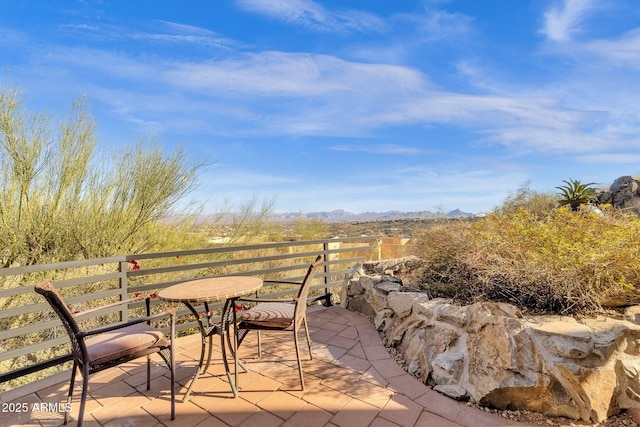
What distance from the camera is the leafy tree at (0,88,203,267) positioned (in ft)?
10.9

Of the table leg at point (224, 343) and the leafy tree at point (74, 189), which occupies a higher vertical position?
the leafy tree at point (74, 189)

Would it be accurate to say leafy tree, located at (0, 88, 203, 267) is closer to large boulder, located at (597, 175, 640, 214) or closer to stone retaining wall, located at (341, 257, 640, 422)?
stone retaining wall, located at (341, 257, 640, 422)

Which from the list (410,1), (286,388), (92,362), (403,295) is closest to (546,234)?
(403,295)

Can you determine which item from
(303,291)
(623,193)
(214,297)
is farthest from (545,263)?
(623,193)

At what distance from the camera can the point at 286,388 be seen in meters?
2.08

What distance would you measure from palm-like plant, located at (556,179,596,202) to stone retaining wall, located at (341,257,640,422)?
16.9 ft

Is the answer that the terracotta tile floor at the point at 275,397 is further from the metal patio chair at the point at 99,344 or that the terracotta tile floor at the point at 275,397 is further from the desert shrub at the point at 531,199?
the desert shrub at the point at 531,199

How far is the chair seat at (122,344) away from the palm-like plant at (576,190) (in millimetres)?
7654

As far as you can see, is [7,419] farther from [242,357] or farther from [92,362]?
[242,357]

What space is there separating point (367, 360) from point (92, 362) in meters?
2.03

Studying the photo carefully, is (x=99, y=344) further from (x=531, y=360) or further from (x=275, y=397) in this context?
(x=531, y=360)

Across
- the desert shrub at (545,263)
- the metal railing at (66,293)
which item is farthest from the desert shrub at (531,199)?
the metal railing at (66,293)

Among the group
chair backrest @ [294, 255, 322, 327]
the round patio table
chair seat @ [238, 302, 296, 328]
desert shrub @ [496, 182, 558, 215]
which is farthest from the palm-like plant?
the round patio table

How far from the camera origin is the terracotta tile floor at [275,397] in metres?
1.73
